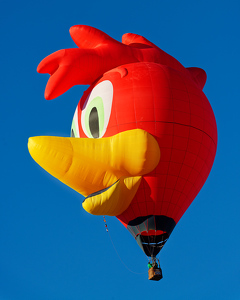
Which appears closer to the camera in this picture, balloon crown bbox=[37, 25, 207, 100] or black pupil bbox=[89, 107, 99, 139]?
black pupil bbox=[89, 107, 99, 139]

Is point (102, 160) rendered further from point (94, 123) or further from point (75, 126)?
point (75, 126)

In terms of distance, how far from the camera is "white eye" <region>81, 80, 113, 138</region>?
59.6 feet

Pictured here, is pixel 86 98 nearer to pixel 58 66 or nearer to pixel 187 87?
pixel 58 66

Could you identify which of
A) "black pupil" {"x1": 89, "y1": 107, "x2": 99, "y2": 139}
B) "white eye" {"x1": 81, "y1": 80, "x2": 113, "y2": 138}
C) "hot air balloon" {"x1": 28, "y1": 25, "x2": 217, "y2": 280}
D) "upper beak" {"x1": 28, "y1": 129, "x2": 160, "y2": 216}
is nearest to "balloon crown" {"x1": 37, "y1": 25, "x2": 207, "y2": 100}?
"hot air balloon" {"x1": 28, "y1": 25, "x2": 217, "y2": 280}

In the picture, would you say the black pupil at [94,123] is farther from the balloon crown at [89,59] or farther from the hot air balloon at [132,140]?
the balloon crown at [89,59]

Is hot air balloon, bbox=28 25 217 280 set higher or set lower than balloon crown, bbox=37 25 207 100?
lower

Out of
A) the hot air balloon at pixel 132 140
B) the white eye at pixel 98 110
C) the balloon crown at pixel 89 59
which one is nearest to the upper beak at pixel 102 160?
the hot air balloon at pixel 132 140

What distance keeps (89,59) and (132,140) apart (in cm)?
278

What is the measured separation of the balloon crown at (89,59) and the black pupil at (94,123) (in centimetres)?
96

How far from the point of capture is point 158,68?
61.6 ft

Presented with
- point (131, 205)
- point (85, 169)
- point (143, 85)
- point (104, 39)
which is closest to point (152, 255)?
point (131, 205)

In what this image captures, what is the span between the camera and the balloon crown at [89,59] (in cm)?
1864

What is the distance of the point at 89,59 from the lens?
18.9 m

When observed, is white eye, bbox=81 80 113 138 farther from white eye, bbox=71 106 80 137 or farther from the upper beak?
the upper beak
